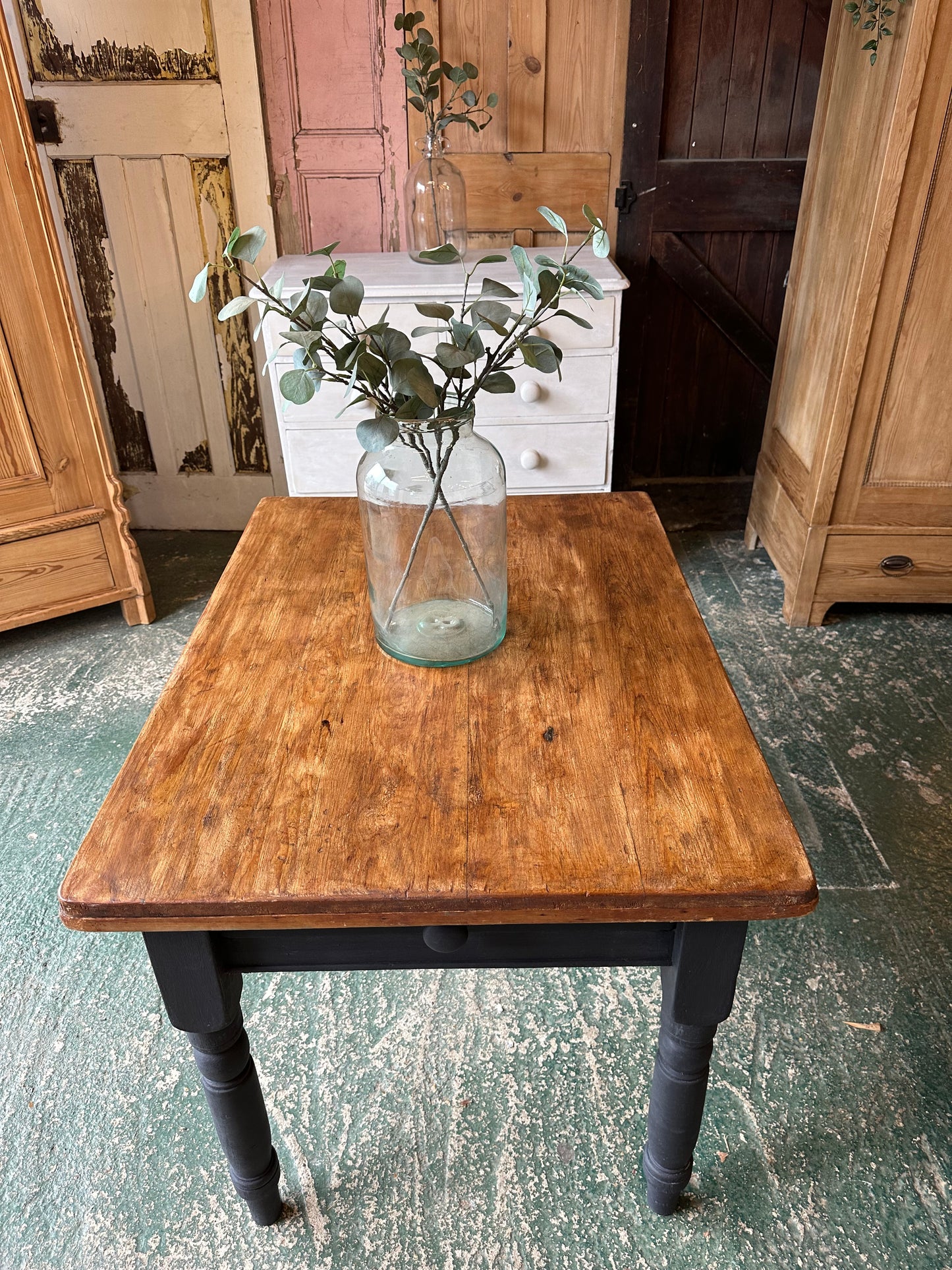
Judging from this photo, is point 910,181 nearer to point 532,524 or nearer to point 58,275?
point 532,524

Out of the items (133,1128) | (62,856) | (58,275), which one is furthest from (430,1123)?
(58,275)

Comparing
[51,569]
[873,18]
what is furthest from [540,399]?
[51,569]

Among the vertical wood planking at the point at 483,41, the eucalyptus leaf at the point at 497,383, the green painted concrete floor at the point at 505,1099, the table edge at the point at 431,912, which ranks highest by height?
the vertical wood planking at the point at 483,41

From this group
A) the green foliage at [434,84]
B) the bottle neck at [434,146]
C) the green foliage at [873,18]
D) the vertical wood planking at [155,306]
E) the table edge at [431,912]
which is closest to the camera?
the table edge at [431,912]

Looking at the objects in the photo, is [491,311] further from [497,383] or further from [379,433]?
[379,433]

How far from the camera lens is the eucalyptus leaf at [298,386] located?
3.16 feet

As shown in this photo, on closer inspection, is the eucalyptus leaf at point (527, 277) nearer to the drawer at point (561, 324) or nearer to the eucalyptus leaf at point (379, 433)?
the eucalyptus leaf at point (379, 433)

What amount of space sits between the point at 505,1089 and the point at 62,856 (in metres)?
0.98

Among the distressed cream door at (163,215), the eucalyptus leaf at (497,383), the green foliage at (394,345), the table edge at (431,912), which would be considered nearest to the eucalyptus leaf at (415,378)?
the green foliage at (394,345)

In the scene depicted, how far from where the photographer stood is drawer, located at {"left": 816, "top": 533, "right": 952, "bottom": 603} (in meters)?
2.30

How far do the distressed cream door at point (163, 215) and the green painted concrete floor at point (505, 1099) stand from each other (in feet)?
4.65

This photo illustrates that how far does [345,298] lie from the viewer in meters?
0.95

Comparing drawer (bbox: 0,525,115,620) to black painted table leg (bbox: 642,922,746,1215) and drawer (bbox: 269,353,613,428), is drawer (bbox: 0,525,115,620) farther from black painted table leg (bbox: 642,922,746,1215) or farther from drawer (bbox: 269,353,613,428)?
black painted table leg (bbox: 642,922,746,1215)

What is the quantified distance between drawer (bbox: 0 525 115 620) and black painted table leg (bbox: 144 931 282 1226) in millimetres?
1632
